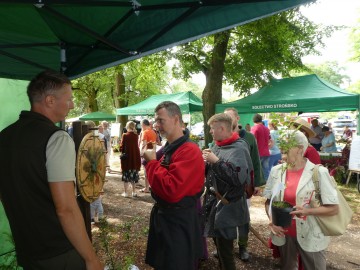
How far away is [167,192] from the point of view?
228 centimetres

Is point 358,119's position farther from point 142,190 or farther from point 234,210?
point 234,210

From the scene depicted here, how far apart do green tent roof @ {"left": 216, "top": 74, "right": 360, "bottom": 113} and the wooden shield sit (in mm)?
7602

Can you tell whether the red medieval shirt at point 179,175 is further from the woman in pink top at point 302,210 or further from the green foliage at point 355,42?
the green foliage at point 355,42

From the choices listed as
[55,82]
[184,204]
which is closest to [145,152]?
[184,204]

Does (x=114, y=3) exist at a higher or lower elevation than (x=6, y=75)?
higher

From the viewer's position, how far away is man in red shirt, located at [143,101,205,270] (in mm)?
2303

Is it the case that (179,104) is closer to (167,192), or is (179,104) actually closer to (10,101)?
(10,101)

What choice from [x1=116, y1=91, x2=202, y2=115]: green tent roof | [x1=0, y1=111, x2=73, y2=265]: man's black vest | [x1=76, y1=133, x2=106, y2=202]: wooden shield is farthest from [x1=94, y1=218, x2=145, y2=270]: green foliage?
[x1=116, y1=91, x2=202, y2=115]: green tent roof

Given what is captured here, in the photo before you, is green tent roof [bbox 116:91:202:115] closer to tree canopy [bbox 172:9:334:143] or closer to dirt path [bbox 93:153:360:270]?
tree canopy [bbox 172:9:334:143]

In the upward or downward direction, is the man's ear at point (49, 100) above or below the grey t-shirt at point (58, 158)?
above

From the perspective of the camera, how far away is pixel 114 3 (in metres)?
2.24

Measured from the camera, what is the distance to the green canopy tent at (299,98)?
→ 878 cm

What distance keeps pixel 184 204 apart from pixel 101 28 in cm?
178

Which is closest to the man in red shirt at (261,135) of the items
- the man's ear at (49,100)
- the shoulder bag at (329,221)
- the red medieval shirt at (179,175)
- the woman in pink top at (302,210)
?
the woman in pink top at (302,210)
